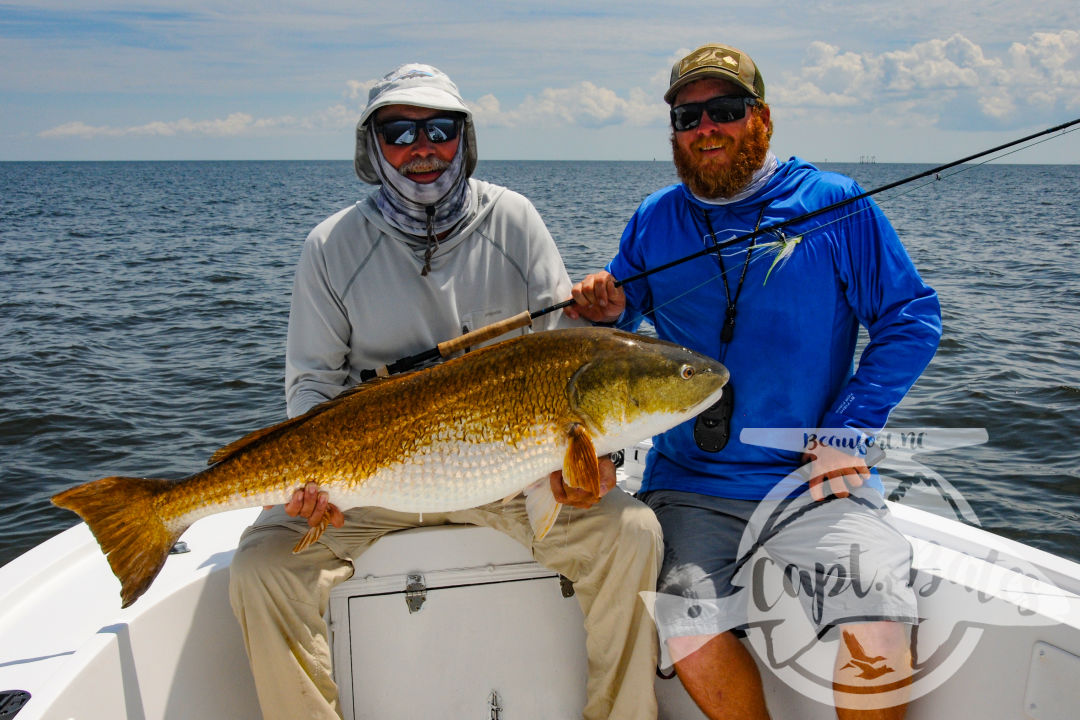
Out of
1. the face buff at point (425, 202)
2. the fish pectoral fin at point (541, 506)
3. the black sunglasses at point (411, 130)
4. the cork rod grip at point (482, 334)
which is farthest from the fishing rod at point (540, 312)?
the black sunglasses at point (411, 130)

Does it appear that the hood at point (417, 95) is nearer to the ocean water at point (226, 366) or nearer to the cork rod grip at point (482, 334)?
the cork rod grip at point (482, 334)

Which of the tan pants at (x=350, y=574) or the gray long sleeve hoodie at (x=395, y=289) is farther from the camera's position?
the gray long sleeve hoodie at (x=395, y=289)

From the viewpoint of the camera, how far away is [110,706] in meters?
2.69

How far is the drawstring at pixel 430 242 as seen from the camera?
3523 millimetres

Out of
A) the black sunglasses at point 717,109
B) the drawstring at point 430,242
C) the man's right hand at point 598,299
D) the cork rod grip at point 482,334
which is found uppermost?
the black sunglasses at point 717,109

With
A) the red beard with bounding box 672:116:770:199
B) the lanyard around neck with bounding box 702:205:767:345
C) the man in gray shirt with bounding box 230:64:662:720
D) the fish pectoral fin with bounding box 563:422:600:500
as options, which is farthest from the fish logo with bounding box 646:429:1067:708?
the red beard with bounding box 672:116:770:199

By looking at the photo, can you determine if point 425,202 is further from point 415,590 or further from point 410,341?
point 415,590

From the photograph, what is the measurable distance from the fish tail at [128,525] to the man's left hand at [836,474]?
7.69ft

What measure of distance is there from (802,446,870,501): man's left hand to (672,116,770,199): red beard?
1162mm

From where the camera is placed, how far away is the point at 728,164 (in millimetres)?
3408

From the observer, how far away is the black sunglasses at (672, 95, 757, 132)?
3.39 meters

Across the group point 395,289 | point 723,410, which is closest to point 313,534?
point 395,289

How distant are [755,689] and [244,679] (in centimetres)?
197

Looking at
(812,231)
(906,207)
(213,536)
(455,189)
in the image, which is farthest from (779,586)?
(906,207)
